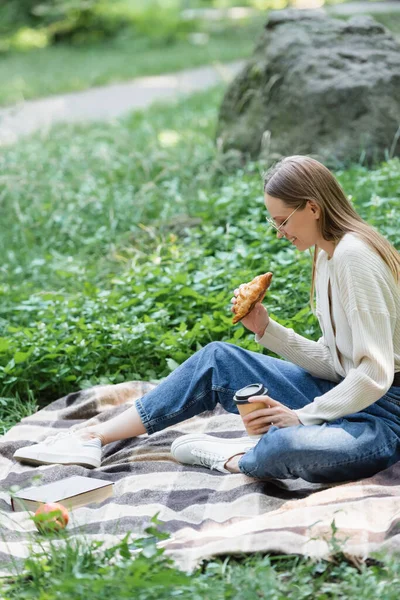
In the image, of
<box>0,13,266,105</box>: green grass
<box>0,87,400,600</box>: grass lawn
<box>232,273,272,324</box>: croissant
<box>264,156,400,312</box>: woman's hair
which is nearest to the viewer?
<box>0,87,400,600</box>: grass lawn

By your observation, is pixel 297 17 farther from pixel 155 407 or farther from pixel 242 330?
pixel 155 407

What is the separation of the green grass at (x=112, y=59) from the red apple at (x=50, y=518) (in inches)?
397

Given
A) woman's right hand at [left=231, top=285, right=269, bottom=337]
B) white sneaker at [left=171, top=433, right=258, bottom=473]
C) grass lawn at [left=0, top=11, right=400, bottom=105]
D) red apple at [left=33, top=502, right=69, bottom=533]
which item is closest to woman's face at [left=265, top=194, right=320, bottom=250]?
woman's right hand at [left=231, top=285, right=269, bottom=337]

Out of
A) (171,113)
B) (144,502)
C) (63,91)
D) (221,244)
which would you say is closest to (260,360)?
(144,502)

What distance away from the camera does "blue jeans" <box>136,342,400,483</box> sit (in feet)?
10.1

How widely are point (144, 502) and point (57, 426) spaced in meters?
0.94

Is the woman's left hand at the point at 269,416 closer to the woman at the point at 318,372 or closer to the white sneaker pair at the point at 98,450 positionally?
the woman at the point at 318,372

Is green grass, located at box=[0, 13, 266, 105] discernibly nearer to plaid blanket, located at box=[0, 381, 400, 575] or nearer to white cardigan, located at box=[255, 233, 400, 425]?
plaid blanket, located at box=[0, 381, 400, 575]

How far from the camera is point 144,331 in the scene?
4625 millimetres

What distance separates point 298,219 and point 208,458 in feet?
3.25

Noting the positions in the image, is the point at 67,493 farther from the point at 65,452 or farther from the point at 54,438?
the point at 54,438

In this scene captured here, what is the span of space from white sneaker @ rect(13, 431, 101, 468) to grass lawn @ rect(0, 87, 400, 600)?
65 cm

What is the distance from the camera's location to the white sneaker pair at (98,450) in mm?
3494

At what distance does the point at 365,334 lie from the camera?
10.0 ft
